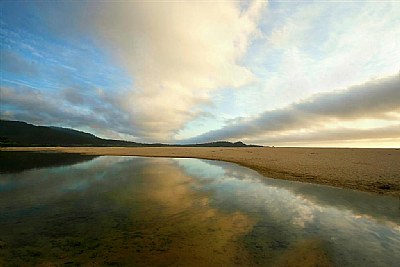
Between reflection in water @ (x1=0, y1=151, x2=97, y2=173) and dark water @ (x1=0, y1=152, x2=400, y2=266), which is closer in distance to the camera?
dark water @ (x1=0, y1=152, x2=400, y2=266)

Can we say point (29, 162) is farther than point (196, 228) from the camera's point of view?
Yes

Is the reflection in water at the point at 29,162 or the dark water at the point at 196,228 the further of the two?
the reflection in water at the point at 29,162

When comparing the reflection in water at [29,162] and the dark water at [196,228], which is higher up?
the reflection in water at [29,162]

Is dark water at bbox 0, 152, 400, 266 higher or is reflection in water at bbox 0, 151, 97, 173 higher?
reflection in water at bbox 0, 151, 97, 173

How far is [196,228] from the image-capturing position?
1008cm

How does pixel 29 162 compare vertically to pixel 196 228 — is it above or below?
above

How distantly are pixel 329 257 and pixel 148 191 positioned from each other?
13166mm

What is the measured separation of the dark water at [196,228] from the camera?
7.43 m

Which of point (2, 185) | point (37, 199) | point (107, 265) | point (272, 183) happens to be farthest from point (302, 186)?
point (2, 185)

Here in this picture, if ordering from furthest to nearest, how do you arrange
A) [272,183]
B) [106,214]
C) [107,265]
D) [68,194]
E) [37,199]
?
[272,183] < [68,194] < [37,199] < [106,214] < [107,265]

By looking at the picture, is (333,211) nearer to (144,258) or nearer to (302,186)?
(302,186)

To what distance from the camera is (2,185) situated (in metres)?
18.9

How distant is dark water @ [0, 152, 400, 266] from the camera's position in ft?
24.4

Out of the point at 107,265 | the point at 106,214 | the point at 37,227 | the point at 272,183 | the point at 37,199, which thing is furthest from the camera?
the point at 272,183
